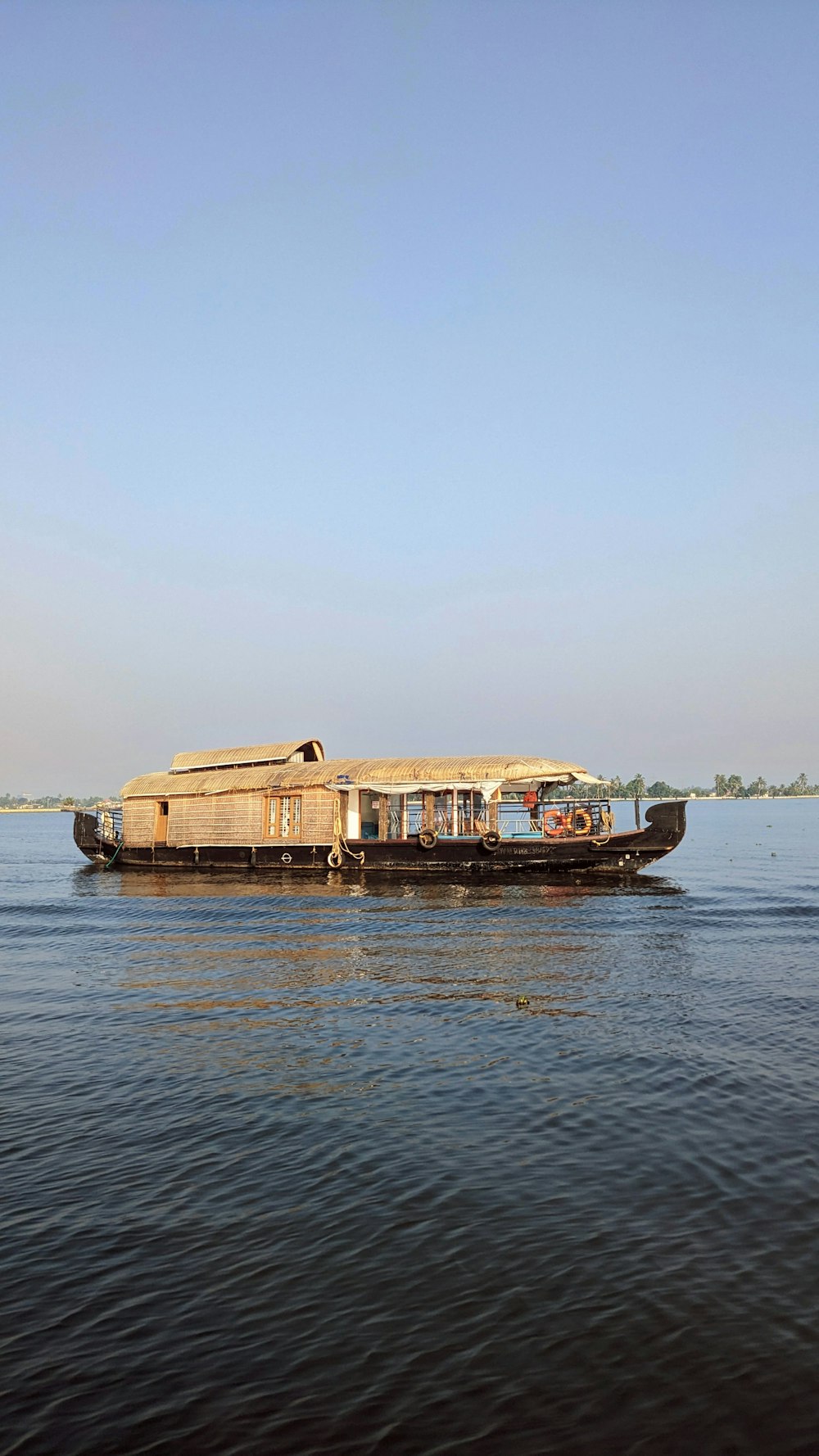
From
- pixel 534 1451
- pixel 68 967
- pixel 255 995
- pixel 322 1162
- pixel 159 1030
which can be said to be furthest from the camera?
pixel 68 967

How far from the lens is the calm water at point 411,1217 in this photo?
20.3 feet

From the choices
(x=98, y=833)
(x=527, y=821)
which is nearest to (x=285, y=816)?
(x=527, y=821)

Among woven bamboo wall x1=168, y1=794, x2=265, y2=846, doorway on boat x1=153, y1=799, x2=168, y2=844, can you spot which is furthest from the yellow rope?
doorway on boat x1=153, y1=799, x2=168, y2=844

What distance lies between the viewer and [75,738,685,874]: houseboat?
40.3 metres

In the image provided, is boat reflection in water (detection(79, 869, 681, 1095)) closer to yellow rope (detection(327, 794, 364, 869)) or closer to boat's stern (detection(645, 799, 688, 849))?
yellow rope (detection(327, 794, 364, 869))

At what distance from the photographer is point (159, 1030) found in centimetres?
1599

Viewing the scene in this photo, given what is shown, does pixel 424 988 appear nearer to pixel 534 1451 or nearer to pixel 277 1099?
pixel 277 1099

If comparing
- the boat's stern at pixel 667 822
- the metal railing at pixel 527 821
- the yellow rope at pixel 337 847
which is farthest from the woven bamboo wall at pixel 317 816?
the boat's stern at pixel 667 822

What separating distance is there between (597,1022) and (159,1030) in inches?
316

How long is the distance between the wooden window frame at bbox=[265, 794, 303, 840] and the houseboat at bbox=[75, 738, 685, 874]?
55 millimetres

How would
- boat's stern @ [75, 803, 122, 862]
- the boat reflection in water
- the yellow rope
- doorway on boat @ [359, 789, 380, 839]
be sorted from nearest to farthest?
the boat reflection in water < the yellow rope < doorway on boat @ [359, 789, 380, 839] < boat's stern @ [75, 803, 122, 862]

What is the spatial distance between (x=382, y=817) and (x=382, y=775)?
287 centimetres

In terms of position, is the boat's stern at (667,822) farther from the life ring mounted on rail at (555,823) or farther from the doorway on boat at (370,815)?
the doorway on boat at (370,815)

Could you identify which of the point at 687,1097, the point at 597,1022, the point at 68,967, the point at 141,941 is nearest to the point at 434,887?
the point at 141,941
